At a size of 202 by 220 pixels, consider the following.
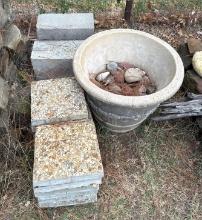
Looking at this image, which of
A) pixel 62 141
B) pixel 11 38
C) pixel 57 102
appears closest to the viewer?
pixel 62 141

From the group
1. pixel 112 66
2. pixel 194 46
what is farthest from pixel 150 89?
pixel 194 46

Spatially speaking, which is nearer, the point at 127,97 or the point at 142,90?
the point at 127,97

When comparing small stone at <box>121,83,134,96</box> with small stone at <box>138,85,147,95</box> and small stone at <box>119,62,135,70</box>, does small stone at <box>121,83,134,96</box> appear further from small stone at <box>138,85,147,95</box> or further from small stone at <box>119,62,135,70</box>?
small stone at <box>119,62,135,70</box>

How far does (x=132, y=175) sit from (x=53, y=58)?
147 cm

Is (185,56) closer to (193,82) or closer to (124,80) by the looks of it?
(193,82)

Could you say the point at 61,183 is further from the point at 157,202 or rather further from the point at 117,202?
the point at 157,202

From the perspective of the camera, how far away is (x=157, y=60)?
3650 millimetres

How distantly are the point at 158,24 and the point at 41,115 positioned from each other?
8.11 feet

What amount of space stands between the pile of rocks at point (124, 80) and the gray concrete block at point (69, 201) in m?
1.06

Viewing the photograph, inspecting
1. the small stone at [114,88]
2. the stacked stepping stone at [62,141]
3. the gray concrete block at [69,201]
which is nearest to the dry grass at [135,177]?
the gray concrete block at [69,201]

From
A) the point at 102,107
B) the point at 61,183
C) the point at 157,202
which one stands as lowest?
the point at 157,202

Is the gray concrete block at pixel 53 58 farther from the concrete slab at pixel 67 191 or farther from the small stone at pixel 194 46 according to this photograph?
the concrete slab at pixel 67 191

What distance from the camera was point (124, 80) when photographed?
3.71 metres

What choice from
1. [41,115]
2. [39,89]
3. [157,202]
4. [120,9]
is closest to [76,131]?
[41,115]
